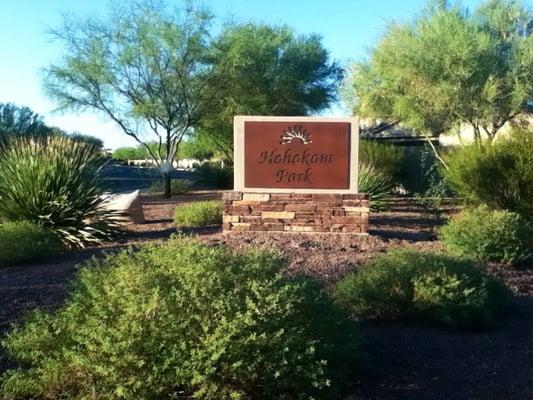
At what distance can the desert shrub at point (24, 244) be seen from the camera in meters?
10.9

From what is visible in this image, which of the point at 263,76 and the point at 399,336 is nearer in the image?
the point at 399,336

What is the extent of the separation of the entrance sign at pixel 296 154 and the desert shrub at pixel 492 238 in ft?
7.56

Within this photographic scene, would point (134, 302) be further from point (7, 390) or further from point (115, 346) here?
point (7, 390)

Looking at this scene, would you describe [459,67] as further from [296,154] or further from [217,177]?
[217,177]

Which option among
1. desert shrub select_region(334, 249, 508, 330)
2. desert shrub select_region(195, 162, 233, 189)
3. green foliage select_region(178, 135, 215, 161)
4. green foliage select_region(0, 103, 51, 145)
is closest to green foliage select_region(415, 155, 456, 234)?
desert shrub select_region(334, 249, 508, 330)

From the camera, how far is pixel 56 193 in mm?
13164

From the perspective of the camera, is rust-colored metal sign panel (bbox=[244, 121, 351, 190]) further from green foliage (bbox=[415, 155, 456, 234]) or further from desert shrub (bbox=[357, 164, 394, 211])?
desert shrub (bbox=[357, 164, 394, 211])

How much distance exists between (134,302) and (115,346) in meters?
0.36

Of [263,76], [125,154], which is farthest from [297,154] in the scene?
[125,154]

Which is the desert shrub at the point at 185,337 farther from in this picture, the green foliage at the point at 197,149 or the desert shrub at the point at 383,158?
the green foliage at the point at 197,149

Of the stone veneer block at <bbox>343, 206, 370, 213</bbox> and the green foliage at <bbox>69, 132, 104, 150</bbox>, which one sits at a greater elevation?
the green foliage at <bbox>69, 132, 104, 150</bbox>

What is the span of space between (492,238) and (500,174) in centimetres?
466

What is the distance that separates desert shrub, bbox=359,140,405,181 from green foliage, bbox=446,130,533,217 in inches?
249

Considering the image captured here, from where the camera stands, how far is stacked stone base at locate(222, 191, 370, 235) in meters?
13.0
